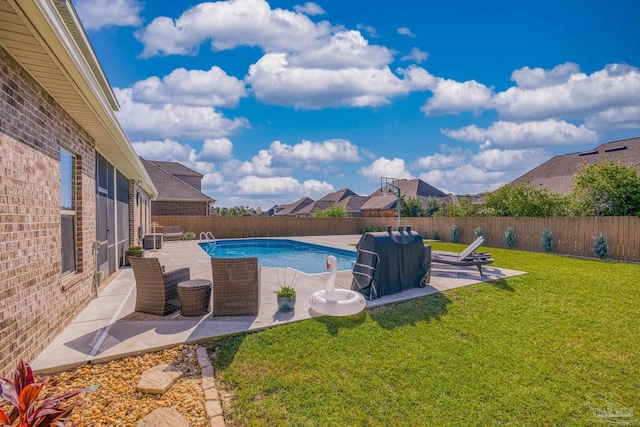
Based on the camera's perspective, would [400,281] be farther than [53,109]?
Yes

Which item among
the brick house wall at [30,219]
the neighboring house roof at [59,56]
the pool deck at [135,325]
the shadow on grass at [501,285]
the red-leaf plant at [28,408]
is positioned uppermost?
the neighboring house roof at [59,56]

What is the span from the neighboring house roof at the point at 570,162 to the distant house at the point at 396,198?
1629 cm

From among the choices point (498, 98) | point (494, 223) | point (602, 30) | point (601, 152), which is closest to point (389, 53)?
point (498, 98)

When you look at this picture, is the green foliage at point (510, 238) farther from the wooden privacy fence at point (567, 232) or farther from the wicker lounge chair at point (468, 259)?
the wicker lounge chair at point (468, 259)

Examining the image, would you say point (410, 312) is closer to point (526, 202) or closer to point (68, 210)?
point (68, 210)

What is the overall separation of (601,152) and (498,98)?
13.5 metres

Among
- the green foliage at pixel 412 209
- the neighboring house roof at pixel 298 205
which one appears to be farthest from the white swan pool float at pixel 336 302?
the neighboring house roof at pixel 298 205

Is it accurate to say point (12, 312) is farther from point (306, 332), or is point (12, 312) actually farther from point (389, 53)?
point (389, 53)

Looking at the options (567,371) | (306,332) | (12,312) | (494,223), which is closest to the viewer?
(12,312)

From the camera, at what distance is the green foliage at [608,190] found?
1259 centimetres

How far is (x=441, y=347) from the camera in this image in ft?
15.0

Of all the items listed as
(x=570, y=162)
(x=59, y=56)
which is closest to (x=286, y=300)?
(x=59, y=56)

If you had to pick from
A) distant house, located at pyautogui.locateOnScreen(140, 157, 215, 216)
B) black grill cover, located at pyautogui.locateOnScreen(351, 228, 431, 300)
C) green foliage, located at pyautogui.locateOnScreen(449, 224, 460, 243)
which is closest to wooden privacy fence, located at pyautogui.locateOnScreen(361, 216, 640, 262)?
green foliage, located at pyautogui.locateOnScreen(449, 224, 460, 243)

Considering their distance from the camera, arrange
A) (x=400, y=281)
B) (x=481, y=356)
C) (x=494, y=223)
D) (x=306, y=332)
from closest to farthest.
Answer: (x=481, y=356) → (x=306, y=332) → (x=400, y=281) → (x=494, y=223)
